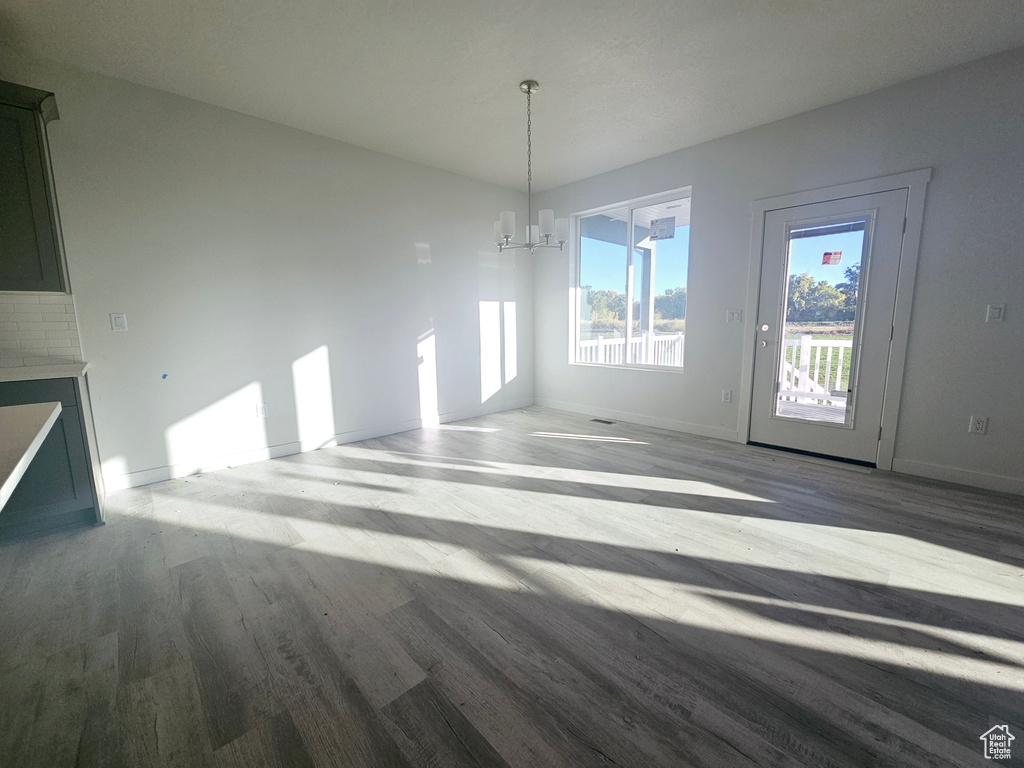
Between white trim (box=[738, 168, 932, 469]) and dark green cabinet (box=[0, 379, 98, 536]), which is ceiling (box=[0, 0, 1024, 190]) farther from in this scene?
dark green cabinet (box=[0, 379, 98, 536])

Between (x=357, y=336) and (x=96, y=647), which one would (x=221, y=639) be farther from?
(x=357, y=336)

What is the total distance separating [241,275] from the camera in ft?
11.3

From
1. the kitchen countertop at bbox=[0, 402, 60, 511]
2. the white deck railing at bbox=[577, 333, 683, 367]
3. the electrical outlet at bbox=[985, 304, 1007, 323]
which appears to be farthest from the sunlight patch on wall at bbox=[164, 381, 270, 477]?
the electrical outlet at bbox=[985, 304, 1007, 323]

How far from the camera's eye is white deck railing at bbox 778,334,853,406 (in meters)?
3.47

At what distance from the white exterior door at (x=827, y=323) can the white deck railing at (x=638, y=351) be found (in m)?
0.98

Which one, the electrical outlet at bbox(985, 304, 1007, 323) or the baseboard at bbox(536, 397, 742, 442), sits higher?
the electrical outlet at bbox(985, 304, 1007, 323)

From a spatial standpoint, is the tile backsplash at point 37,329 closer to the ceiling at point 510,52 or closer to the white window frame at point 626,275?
the ceiling at point 510,52

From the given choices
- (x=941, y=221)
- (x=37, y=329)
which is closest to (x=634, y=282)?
(x=941, y=221)

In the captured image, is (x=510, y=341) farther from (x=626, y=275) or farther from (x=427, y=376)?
(x=626, y=275)

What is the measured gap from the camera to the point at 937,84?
2.85 metres

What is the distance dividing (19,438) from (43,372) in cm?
191

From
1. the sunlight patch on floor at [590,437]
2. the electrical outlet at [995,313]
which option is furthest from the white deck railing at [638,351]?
the electrical outlet at [995,313]

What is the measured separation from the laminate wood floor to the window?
7.49 feet

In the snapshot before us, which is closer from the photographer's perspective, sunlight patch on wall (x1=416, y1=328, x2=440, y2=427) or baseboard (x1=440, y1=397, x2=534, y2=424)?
sunlight patch on wall (x1=416, y1=328, x2=440, y2=427)
